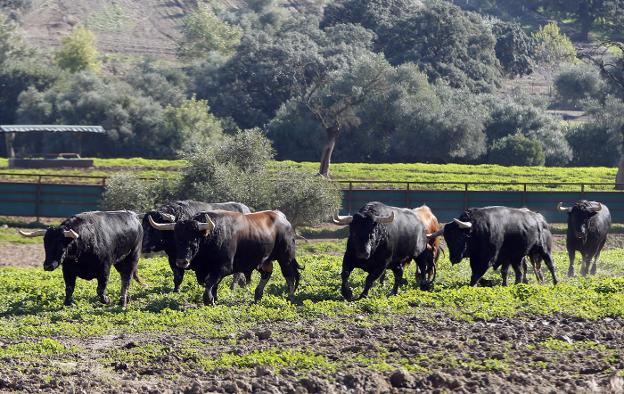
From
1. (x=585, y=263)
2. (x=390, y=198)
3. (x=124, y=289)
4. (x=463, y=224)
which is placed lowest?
(x=390, y=198)

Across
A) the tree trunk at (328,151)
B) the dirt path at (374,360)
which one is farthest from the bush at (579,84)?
the dirt path at (374,360)

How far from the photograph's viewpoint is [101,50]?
5059 inches

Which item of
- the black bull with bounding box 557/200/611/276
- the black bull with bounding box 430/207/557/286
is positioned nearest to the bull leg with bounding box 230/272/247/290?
the black bull with bounding box 430/207/557/286

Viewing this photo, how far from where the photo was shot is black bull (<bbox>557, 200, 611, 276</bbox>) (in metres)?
28.7

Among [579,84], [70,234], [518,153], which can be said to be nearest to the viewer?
[70,234]

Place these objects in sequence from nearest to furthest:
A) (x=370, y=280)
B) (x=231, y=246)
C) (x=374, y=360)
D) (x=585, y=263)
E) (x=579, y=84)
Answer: (x=374, y=360)
(x=231, y=246)
(x=370, y=280)
(x=585, y=263)
(x=579, y=84)

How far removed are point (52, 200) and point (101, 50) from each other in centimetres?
8866

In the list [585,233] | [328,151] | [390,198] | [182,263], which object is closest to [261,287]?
[182,263]

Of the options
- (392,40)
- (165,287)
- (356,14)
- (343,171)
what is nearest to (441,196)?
(343,171)

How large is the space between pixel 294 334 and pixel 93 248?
5.06 metres

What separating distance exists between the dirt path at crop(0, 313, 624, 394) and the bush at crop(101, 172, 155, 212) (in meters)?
20.7

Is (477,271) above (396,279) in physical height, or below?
above

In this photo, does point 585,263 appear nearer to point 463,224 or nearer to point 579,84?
point 463,224

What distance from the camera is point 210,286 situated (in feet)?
67.5
